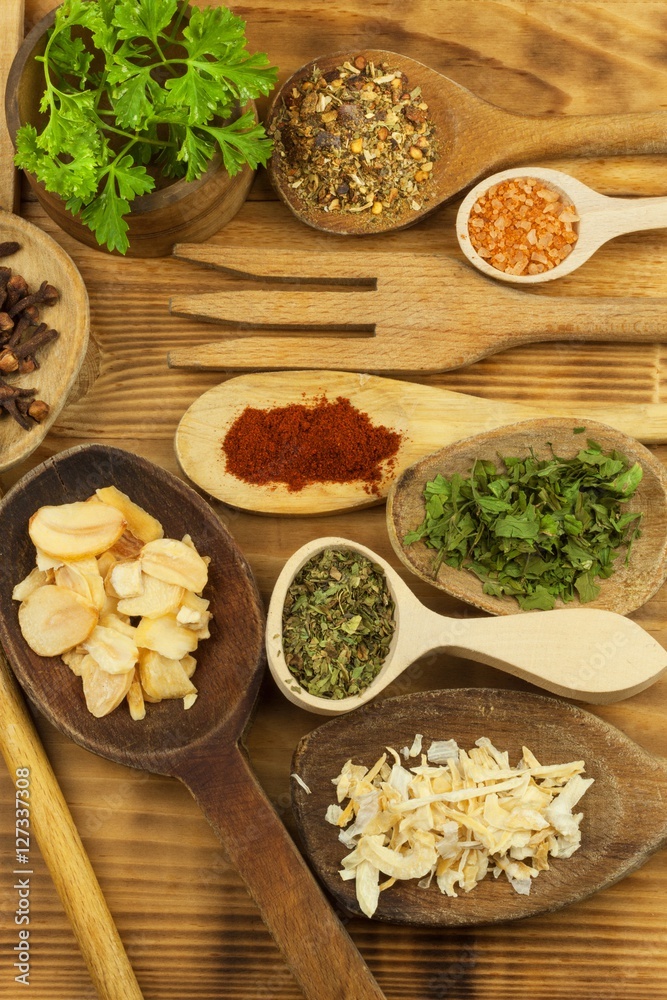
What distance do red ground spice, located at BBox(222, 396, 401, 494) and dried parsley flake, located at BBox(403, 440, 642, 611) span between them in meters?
0.17

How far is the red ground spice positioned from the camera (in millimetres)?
2061

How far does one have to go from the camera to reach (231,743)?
1905mm

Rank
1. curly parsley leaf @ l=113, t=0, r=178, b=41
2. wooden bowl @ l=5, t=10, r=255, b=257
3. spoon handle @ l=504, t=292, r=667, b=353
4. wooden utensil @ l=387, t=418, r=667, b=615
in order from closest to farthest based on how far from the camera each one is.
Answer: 1. curly parsley leaf @ l=113, t=0, r=178, b=41
2. wooden bowl @ l=5, t=10, r=255, b=257
3. wooden utensil @ l=387, t=418, r=667, b=615
4. spoon handle @ l=504, t=292, r=667, b=353

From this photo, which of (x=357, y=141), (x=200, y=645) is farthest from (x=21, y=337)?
(x=357, y=141)

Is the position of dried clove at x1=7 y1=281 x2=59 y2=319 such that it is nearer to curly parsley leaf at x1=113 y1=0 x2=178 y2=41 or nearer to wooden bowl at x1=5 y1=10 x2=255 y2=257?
wooden bowl at x1=5 y1=10 x2=255 y2=257

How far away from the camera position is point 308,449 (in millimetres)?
2064

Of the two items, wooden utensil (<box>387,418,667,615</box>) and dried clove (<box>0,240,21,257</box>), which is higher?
dried clove (<box>0,240,21,257</box>)

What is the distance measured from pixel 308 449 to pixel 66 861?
3.69 ft

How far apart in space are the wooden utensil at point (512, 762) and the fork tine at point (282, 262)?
1.07 meters

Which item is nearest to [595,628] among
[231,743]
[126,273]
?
[231,743]

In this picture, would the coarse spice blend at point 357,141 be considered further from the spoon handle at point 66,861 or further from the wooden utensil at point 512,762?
the spoon handle at point 66,861

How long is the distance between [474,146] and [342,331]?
58cm

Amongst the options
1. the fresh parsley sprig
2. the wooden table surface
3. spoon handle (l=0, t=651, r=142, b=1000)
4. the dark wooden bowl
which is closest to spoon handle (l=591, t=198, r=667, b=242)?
the wooden table surface

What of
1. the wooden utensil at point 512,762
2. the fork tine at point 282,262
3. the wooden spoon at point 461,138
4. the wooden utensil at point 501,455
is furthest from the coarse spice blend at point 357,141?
the wooden utensil at point 512,762
